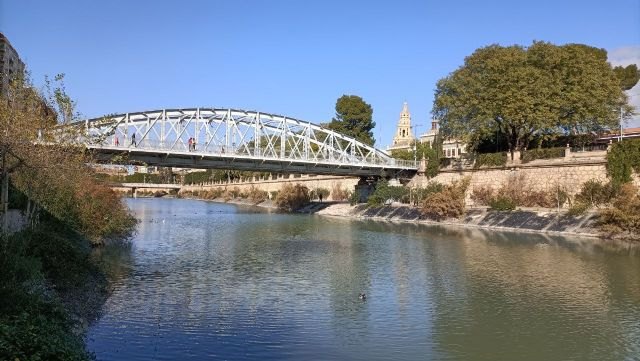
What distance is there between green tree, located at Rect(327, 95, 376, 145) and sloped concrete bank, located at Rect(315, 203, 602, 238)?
3566 cm

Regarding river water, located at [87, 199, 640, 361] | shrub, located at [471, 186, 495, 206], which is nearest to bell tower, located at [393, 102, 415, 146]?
shrub, located at [471, 186, 495, 206]

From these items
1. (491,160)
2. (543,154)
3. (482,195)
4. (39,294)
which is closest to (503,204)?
(482,195)

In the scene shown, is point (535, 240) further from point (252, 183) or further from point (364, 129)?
point (252, 183)

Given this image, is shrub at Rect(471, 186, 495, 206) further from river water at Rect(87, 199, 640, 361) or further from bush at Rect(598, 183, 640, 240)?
river water at Rect(87, 199, 640, 361)

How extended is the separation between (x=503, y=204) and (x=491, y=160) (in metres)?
10.7

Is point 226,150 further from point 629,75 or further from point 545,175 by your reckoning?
point 629,75

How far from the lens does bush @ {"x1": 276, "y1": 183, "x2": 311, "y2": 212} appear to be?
319ft

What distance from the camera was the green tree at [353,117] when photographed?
359 feet

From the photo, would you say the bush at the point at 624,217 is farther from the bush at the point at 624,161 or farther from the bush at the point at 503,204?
the bush at the point at 503,204

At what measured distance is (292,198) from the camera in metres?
98.2

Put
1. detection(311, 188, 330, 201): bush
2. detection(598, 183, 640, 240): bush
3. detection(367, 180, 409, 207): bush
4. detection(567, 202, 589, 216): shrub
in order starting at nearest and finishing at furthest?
detection(598, 183, 640, 240): bush < detection(567, 202, 589, 216): shrub < detection(367, 180, 409, 207): bush < detection(311, 188, 330, 201): bush

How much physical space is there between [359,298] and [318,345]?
6.45 m

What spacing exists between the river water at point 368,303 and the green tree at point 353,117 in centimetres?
7094

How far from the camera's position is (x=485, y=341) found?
1753cm
